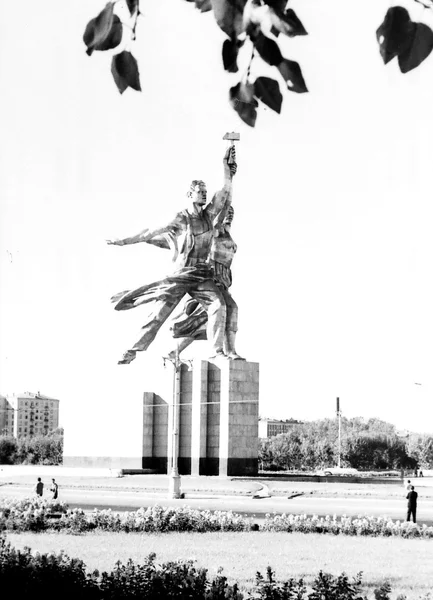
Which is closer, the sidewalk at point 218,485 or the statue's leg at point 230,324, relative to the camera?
the sidewalk at point 218,485

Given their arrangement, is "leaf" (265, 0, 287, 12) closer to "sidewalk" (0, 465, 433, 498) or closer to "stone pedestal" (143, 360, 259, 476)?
"sidewalk" (0, 465, 433, 498)

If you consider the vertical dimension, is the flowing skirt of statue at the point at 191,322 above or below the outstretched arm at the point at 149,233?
below

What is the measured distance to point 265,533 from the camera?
1783cm

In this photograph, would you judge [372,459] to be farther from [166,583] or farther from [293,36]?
[293,36]

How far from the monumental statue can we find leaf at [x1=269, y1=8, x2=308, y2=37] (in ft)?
108

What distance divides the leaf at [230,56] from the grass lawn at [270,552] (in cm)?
830

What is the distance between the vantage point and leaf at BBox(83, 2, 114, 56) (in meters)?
3.60

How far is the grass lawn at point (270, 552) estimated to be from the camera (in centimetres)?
1245

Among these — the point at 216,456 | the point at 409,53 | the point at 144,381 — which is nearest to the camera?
the point at 409,53

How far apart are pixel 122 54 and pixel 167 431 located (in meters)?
35.2

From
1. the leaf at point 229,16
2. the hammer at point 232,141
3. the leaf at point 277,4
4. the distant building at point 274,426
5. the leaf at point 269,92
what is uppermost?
the hammer at point 232,141

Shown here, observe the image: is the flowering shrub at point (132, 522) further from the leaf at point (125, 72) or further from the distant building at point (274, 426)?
the distant building at point (274, 426)

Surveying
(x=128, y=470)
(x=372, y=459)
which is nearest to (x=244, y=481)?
(x=128, y=470)

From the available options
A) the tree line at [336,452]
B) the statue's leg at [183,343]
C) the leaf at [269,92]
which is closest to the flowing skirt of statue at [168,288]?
the statue's leg at [183,343]
